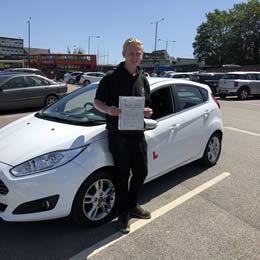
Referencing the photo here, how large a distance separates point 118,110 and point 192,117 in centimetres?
178

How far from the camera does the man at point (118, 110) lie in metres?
2.53

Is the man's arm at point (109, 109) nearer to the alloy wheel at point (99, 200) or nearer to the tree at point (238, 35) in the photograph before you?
the alloy wheel at point (99, 200)

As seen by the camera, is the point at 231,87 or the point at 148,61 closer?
the point at 231,87

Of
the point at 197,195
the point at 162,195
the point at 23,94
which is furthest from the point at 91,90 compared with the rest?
the point at 23,94

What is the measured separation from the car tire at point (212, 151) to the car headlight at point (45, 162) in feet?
8.22

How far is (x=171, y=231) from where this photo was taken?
280cm

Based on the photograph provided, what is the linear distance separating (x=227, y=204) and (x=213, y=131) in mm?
1328

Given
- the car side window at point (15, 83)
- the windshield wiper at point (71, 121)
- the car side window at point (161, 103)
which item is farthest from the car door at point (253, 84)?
the windshield wiper at point (71, 121)

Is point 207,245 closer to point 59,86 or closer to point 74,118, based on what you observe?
point 74,118

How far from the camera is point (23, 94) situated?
10148 millimetres

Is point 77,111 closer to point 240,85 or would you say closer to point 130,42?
point 130,42

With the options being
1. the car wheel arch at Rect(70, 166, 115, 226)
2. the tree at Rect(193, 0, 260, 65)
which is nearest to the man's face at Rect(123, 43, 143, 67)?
the car wheel arch at Rect(70, 166, 115, 226)

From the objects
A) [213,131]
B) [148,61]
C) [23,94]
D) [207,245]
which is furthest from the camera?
[148,61]

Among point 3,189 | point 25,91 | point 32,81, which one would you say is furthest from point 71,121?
point 32,81
